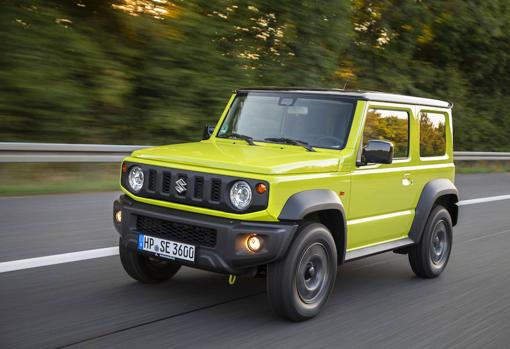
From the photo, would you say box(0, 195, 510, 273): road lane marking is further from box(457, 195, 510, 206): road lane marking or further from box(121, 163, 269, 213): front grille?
box(457, 195, 510, 206): road lane marking

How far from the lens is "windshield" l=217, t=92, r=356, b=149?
18.2 ft

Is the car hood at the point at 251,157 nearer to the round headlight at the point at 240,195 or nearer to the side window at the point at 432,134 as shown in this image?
the round headlight at the point at 240,195

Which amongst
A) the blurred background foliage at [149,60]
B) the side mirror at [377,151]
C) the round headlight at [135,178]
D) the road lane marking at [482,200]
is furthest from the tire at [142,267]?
the road lane marking at [482,200]

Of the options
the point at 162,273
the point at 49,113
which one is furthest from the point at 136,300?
the point at 49,113

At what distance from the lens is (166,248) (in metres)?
4.84

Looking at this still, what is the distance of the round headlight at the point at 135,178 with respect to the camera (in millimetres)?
5137

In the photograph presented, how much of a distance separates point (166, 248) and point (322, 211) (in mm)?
1170

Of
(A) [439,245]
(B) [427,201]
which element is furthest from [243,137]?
(A) [439,245]

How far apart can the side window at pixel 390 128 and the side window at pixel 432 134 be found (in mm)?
281

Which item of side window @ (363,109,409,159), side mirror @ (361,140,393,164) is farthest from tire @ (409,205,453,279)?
side mirror @ (361,140,393,164)

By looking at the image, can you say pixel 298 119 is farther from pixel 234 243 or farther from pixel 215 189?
pixel 234 243

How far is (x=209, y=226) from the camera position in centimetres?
463

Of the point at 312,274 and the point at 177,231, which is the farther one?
the point at 312,274

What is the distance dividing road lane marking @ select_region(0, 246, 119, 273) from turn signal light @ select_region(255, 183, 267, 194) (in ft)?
7.64
